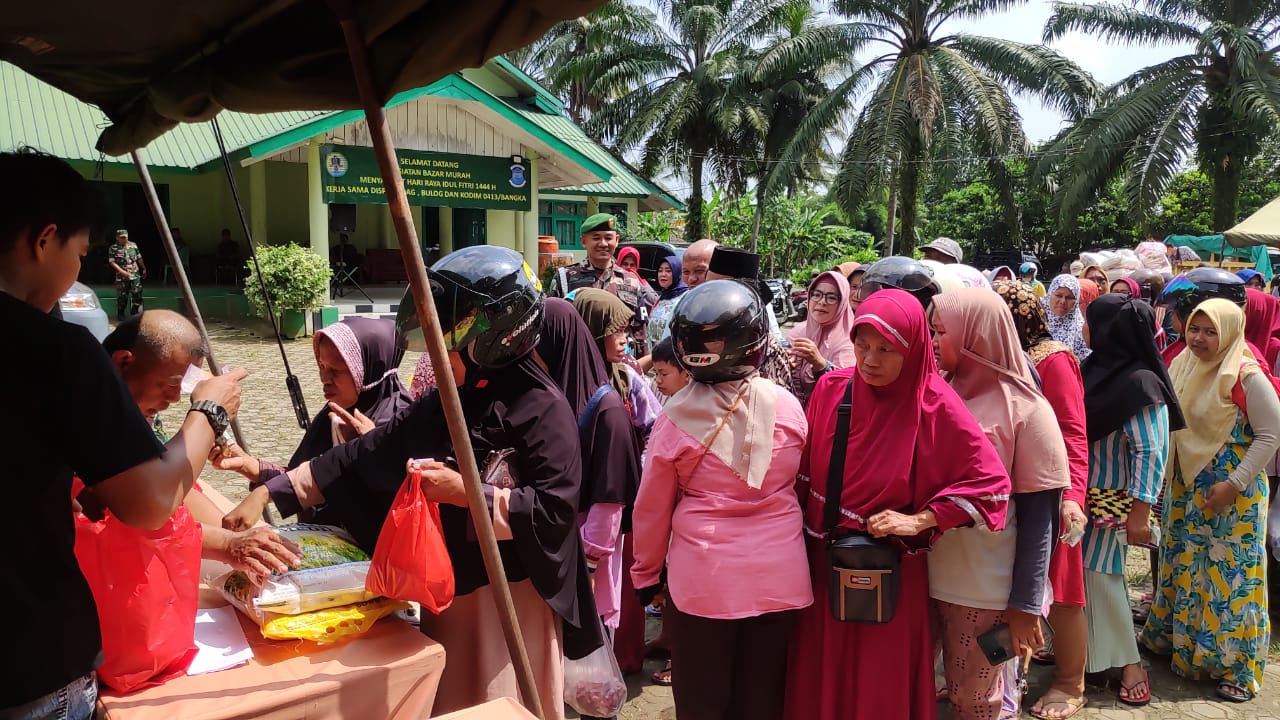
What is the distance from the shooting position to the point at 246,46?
206 centimetres

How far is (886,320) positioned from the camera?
2.77 meters

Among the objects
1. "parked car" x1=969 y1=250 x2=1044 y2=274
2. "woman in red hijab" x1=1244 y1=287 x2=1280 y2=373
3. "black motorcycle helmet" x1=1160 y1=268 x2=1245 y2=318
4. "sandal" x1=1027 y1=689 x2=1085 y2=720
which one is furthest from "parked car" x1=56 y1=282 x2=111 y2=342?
"parked car" x1=969 y1=250 x2=1044 y2=274

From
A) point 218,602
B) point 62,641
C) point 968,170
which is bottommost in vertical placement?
point 218,602

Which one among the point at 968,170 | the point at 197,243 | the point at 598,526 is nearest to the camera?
the point at 598,526

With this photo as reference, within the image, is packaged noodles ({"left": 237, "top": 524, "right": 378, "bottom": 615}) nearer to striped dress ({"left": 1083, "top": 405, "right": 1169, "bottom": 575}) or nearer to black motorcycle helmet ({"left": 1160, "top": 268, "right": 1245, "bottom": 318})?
striped dress ({"left": 1083, "top": 405, "right": 1169, "bottom": 575})

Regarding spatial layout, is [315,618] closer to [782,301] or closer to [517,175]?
[517,175]

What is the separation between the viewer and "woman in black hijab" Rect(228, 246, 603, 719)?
240cm

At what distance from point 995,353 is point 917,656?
3.56ft

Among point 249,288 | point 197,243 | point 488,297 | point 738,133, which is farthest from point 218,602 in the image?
point 738,133

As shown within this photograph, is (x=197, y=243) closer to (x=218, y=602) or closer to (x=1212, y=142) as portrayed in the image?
(x=218, y=602)

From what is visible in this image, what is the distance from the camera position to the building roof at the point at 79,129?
14453mm

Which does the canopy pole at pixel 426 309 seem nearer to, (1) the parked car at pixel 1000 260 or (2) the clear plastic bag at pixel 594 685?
(2) the clear plastic bag at pixel 594 685

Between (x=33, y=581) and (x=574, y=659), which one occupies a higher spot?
(x=33, y=581)

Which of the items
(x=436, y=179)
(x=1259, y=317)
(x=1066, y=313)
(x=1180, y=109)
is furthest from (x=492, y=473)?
(x=1180, y=109)
